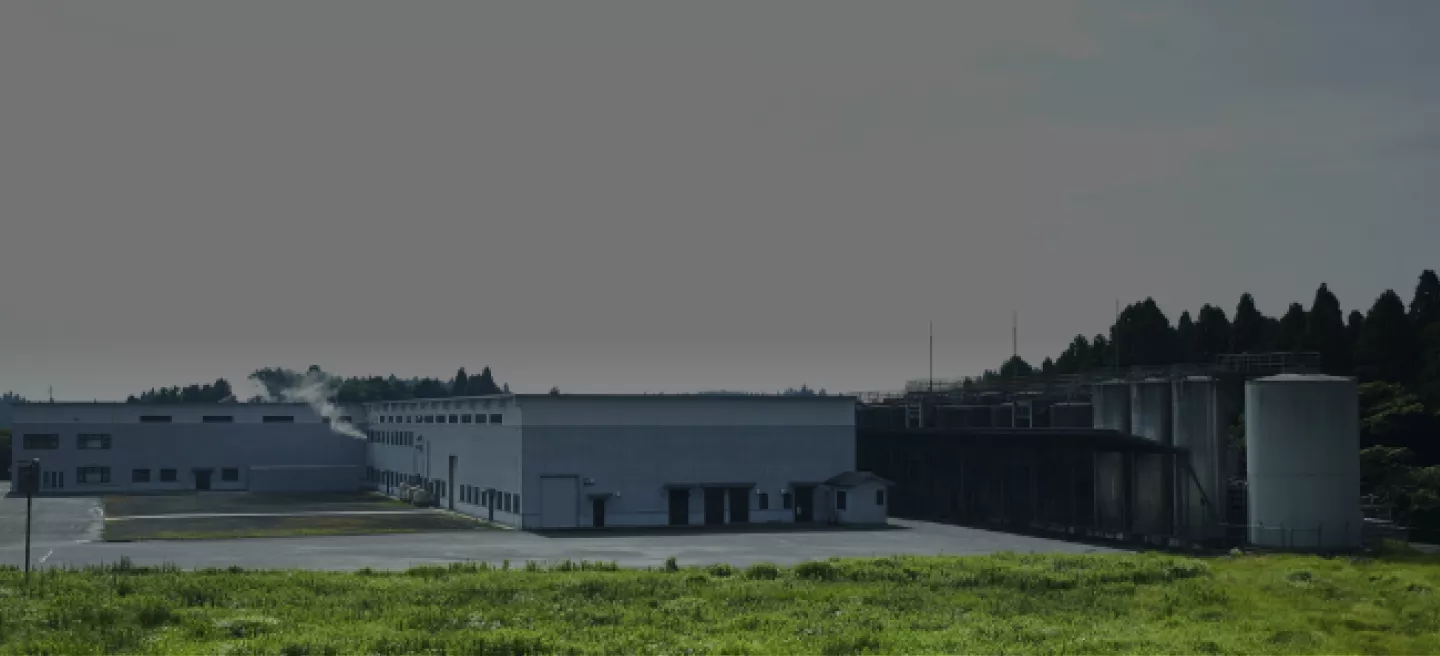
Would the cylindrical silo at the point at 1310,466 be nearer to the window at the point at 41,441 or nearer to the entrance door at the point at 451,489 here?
the entrance door at the point at 451,489

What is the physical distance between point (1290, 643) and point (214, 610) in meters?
28.0

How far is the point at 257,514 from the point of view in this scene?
8544cm

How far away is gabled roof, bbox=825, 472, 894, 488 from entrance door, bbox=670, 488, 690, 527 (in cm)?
821

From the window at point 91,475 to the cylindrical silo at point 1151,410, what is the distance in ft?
273

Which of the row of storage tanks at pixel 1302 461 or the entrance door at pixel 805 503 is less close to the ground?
the row of storage tanks at pixel 1302 461

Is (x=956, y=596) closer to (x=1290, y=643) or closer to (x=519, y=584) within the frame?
(x=1290, y=643)

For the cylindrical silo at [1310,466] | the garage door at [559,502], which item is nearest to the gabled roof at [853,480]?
the garage door at [559,502]

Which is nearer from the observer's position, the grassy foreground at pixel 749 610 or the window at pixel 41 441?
the grassy foreground at pixel 749 610

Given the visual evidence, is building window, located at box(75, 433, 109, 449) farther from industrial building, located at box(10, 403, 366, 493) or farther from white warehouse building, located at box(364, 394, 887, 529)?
white warehouse building, located at box(364, 394, 887, 529)

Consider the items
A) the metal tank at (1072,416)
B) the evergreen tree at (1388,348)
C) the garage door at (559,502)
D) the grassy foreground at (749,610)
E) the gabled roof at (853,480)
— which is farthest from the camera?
the evergreen tree at (1388,348)

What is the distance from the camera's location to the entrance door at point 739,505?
78.4m

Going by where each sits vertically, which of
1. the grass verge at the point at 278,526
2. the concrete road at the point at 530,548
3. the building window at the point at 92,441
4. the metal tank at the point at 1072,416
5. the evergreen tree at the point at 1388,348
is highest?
the evergreen tree at the point at 1388,348

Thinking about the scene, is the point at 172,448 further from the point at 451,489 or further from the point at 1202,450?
the point at 1202,450

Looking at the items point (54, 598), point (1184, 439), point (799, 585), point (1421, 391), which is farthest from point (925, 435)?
point (54, 598)
